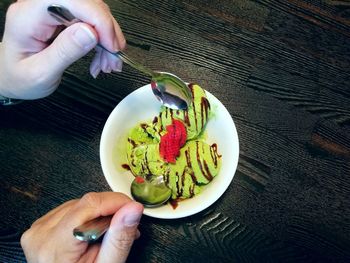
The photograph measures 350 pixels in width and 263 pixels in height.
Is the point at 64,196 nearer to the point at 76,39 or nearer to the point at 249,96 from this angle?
the point at 76,39

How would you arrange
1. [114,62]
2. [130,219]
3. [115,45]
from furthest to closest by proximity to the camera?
1. [114,62]
2. [115,45]
3. [130,219]

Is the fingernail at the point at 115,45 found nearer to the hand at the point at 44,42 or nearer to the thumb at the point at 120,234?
the hand at the point at 44,42

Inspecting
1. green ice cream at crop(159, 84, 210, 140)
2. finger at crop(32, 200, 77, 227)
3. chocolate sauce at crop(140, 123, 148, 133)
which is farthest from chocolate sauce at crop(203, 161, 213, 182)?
finger at crop(32, 200, 77, 227)

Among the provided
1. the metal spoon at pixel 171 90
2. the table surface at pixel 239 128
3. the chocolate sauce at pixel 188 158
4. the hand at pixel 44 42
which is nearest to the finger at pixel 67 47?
the hand at pixel 44 42

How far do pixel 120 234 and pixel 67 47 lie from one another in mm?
433

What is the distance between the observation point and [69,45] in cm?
90

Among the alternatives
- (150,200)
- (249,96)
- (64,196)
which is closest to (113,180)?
(150,200)

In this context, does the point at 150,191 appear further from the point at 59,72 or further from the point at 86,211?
the point at 59,72

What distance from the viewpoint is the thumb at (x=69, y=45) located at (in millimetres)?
887

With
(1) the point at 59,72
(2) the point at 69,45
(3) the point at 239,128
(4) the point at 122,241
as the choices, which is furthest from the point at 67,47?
(3) the point at 239,128


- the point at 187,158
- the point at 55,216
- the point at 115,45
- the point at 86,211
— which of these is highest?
the point at 115,45

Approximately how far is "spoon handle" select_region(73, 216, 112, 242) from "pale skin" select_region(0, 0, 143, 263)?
0.01m

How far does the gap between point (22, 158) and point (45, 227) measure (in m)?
0.29

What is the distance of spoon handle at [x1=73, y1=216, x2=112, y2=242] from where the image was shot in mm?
827
